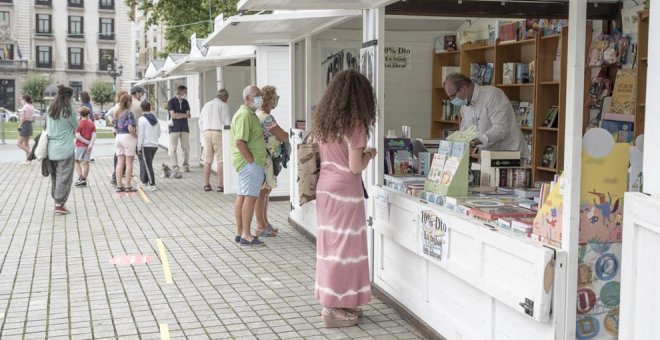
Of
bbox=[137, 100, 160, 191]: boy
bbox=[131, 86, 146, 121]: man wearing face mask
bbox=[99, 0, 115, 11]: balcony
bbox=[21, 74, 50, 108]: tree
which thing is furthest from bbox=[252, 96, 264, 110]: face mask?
bbox=[99, 0, 115, 11]: balcony

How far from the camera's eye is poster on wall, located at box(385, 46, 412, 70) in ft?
33.3

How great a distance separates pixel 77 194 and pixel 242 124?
6213 millimetres

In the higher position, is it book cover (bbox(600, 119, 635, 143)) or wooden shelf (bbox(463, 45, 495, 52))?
wooden shelf (bbox(463, 45, 495, 52))

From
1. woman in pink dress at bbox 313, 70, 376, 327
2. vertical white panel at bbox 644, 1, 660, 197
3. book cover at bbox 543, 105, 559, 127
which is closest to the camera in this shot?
vertical white panel at bbox 644, 1, 660, 197

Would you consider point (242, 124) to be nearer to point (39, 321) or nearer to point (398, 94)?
point (39, 321)

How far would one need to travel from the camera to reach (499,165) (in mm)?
5285

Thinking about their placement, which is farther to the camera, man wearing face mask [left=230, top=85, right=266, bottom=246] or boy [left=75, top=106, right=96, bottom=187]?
boy [left=75, top=106, right=96, bottom=187]

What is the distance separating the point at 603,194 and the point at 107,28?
83317 millimetres

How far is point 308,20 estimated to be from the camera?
7543mm

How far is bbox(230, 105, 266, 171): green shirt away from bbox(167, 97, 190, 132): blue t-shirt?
24.2 ft

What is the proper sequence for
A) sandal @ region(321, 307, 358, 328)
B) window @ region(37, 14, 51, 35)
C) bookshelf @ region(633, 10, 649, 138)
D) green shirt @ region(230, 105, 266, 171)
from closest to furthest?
sandal @ region(321, 307, 358, 328) < bookshelf @ region(633, 10, 649, 138) < green shirt @ region(230, 105, 266, 171) < window @ region(37, 14, 51, 35)

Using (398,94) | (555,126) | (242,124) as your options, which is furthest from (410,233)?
(398,94)

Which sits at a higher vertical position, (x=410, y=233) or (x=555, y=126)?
(x=555, y=126)

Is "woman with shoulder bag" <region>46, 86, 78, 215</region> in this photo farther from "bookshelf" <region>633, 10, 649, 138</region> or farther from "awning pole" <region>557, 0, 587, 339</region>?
"awning pole" <region>557, 0, 587, 339</region>
